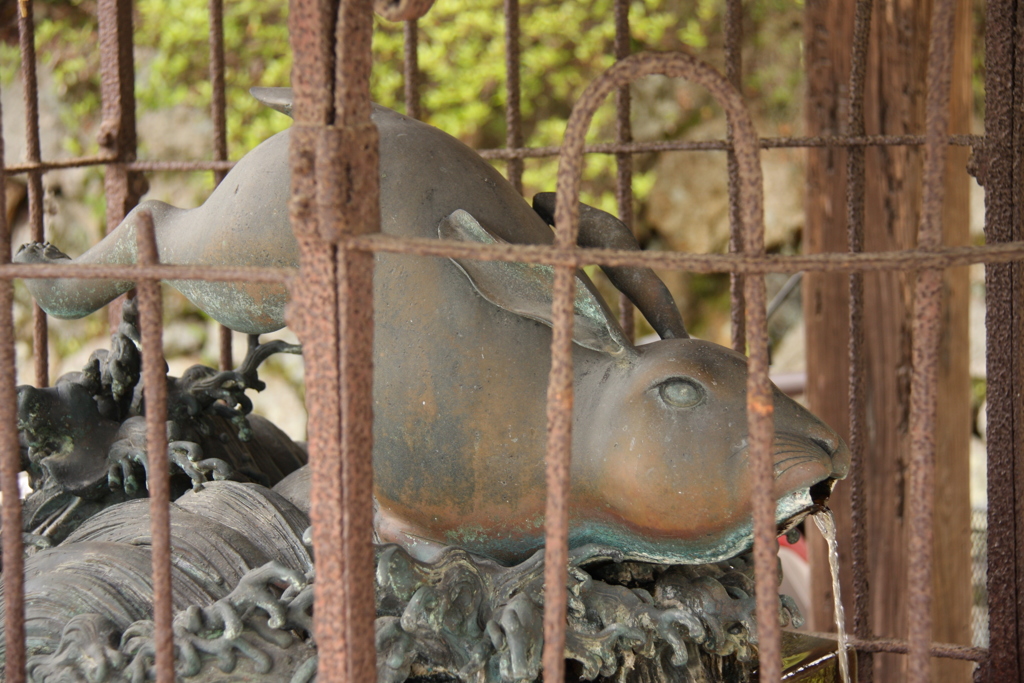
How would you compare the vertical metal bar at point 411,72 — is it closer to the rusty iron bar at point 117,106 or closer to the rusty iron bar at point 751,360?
the rusty iron bar at point 117,106

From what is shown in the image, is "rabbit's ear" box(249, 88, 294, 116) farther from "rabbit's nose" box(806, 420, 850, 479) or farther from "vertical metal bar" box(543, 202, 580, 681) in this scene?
"rabbit's nose" box(806, 420, 850, 479)

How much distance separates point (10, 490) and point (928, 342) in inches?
30.9

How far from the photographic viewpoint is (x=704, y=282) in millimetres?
3713

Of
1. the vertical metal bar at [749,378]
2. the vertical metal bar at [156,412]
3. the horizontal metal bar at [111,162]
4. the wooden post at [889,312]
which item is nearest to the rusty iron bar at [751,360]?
the vertical metal bar at [749,378]

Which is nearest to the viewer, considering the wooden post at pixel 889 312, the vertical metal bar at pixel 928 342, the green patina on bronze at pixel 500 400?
the vertical metal bar at pixel 928 342

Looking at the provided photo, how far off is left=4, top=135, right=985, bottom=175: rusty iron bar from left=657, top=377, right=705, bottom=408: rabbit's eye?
43 centimetres

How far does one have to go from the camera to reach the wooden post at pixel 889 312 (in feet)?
6.53

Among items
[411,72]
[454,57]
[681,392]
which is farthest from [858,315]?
[454,57]

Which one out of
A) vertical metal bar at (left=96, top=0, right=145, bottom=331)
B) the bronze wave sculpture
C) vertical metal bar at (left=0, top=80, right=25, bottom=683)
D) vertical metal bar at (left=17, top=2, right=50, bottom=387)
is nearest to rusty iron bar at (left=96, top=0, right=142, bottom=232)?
vertical metal bar at (left=96, top=0, right=145, bottom=331)

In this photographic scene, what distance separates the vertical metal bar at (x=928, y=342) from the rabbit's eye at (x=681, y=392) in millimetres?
339

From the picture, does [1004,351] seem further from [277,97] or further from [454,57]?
[454,57]

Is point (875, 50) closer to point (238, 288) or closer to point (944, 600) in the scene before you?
point (944, 600)

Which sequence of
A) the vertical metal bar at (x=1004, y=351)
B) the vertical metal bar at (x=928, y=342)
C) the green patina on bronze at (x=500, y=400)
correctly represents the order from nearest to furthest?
the vertical metal bar at (x=928, y=342) → the green patina on bronze at (x=500, y=400) → the vertical metal bar at (x=1004, y=351)

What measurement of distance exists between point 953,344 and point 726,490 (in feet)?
4.43
